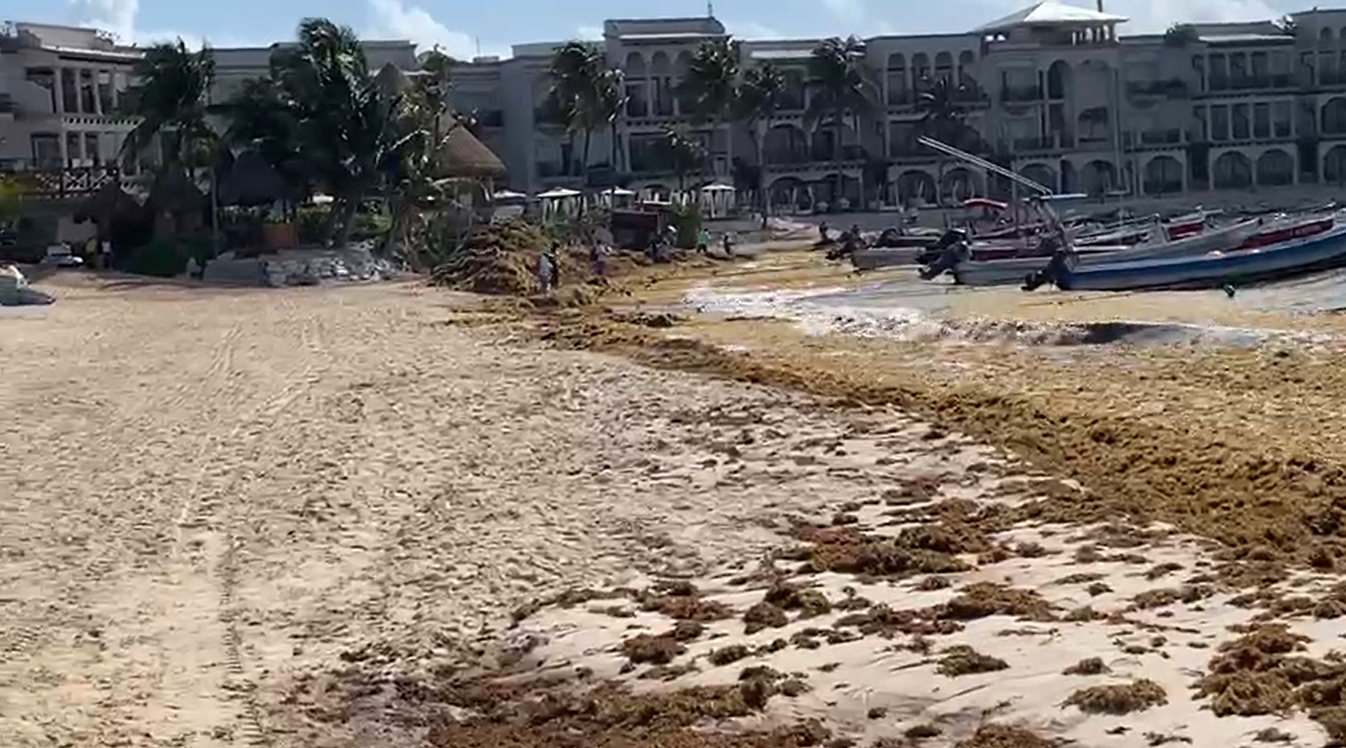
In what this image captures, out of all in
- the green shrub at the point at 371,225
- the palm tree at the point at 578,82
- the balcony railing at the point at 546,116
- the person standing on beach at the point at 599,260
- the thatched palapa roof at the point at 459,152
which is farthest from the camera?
the balcony railing at the point at 546,116

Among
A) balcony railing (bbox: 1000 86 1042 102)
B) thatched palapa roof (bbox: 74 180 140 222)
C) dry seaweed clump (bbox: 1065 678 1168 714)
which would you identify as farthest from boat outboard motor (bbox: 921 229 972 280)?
dry seaweed clump (bbox: 1065 678 1168 714)

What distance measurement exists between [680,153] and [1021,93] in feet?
59.7

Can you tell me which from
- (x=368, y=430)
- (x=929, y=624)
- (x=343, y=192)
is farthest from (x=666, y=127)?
(x=929, y=624)

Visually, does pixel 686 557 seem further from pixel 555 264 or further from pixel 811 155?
pixel 811 155

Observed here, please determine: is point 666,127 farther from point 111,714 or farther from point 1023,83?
point 111,714

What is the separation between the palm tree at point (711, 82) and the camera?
7725 centimetres

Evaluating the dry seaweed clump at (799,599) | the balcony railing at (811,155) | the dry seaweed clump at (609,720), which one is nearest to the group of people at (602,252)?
the balcony railing at (811,155)

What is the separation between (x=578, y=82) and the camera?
241ft

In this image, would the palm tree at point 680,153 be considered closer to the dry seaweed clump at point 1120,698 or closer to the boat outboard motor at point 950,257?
the boat outboard motor at point 950,257

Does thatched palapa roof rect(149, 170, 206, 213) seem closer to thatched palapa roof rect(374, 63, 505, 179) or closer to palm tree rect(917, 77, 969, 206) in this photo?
thatched palapa roof rect(374, 63, 505, 179)

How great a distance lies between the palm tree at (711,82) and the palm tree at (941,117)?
9302 millimetres

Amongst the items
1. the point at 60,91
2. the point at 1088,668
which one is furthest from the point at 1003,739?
the point at 60,91

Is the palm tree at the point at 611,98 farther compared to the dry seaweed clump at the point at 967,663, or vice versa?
the palm tree at the point at 611,98

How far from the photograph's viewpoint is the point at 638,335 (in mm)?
32094
